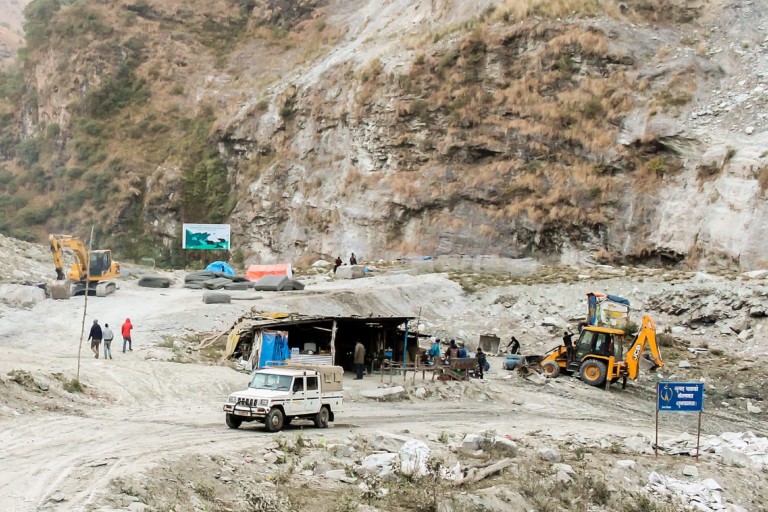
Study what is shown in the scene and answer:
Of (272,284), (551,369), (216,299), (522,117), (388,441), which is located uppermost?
(522,117)

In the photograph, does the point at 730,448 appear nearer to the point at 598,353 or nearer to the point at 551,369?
the point at 598,353

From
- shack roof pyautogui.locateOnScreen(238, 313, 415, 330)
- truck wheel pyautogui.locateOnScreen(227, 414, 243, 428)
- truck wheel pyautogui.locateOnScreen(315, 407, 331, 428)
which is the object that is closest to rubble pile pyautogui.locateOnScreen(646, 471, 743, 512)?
truck wheel pyautogui.locateOnScreen(315, 407, 331, 428)

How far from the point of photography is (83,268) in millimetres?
39781

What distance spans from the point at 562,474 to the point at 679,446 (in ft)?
14.1

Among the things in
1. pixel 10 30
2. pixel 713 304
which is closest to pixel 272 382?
pixel 713 304

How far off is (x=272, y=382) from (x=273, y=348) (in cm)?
838

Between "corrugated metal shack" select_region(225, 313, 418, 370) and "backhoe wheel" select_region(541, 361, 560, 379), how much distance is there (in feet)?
15.3

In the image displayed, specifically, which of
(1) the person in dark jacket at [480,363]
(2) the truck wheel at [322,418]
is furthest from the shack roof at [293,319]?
(2) the truck wheel at [322,418]

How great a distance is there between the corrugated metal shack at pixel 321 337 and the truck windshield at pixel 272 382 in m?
8.16

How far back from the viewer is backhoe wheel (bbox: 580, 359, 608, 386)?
90.3ft

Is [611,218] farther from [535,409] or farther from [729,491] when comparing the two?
[729,491]

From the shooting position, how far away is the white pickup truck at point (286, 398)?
57.4 ft

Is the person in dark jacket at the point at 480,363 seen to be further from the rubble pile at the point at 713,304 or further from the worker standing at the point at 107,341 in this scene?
the worker standing at the point at 107,341

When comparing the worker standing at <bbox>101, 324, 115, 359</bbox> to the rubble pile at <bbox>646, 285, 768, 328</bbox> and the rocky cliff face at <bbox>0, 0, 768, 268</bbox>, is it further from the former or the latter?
the rocky cliff face at <bbox>0, 0, 768, 268</bbox>
